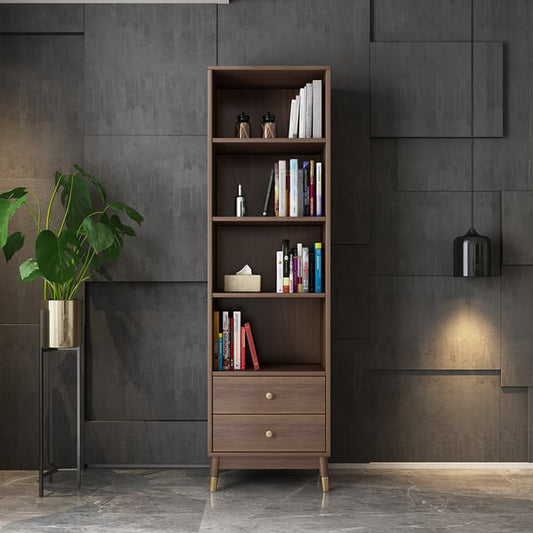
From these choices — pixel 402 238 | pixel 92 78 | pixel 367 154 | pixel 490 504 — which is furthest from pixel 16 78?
pixel 490 504

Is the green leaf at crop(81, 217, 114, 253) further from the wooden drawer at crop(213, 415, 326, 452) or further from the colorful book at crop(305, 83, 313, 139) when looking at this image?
the colorful book at crop(305, 83, 313, 139)

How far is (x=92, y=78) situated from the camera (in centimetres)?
417

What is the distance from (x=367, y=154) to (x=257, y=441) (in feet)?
6.10

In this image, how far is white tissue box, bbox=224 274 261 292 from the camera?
153 inches

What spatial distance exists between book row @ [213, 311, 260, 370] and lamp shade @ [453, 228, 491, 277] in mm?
1350

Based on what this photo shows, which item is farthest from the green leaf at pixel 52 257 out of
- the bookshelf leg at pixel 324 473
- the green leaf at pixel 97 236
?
the bookshelf leg at pixel 324 473

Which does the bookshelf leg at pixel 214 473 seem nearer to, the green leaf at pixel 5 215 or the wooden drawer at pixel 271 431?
the wooden drawer at pixel 271 431

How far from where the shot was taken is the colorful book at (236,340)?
3.81 metres

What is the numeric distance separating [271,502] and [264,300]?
1.20 meters

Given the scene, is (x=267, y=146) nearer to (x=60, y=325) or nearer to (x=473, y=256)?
(x=473, y=256)

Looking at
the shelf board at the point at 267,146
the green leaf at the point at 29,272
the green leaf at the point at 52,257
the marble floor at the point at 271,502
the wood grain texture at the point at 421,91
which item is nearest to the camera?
the marble floor at the point at 271,502

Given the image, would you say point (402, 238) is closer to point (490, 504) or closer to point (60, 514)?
point (490, 504)

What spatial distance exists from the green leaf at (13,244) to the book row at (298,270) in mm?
1494

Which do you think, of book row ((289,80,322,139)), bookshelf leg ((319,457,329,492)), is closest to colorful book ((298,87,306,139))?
book row ((289,80,322,139))
